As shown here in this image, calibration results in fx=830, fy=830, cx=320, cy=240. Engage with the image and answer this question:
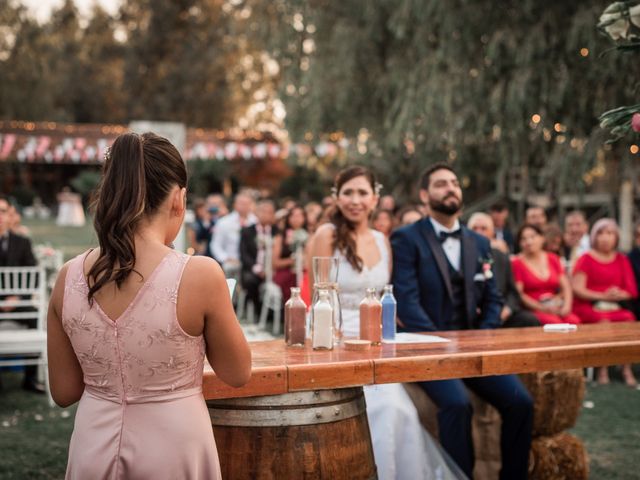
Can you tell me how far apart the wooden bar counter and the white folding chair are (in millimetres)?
3785

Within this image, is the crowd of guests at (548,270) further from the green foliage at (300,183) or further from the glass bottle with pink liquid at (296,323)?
the green foliage at (300,183)

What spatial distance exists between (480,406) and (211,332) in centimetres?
280

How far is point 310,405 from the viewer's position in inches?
127

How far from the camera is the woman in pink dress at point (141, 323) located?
2.35 m

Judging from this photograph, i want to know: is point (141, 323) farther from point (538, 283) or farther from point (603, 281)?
point (603, 281)

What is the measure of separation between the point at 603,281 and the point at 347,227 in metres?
4.25

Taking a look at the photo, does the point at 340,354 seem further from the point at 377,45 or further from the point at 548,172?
the point at 377,45

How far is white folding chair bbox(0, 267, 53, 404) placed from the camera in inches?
268

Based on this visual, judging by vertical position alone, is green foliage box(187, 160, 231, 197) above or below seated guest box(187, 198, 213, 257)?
above

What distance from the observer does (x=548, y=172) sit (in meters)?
12.0

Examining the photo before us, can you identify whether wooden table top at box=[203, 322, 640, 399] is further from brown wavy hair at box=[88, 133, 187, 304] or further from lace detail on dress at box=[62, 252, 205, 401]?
brown wavy hair at box=[88, 133, 187, 304]

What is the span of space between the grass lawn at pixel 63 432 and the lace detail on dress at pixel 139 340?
3.11m

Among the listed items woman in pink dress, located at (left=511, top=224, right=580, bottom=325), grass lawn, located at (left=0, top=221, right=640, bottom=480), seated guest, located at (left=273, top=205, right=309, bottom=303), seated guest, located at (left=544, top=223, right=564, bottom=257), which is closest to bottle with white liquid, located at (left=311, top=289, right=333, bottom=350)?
grass lawn, located at (left=0, top=221, right=640, bottom=480)

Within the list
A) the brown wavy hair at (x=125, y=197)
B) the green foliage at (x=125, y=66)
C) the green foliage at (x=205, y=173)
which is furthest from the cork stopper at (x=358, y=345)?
the green foliage at (x=125, y=66)
